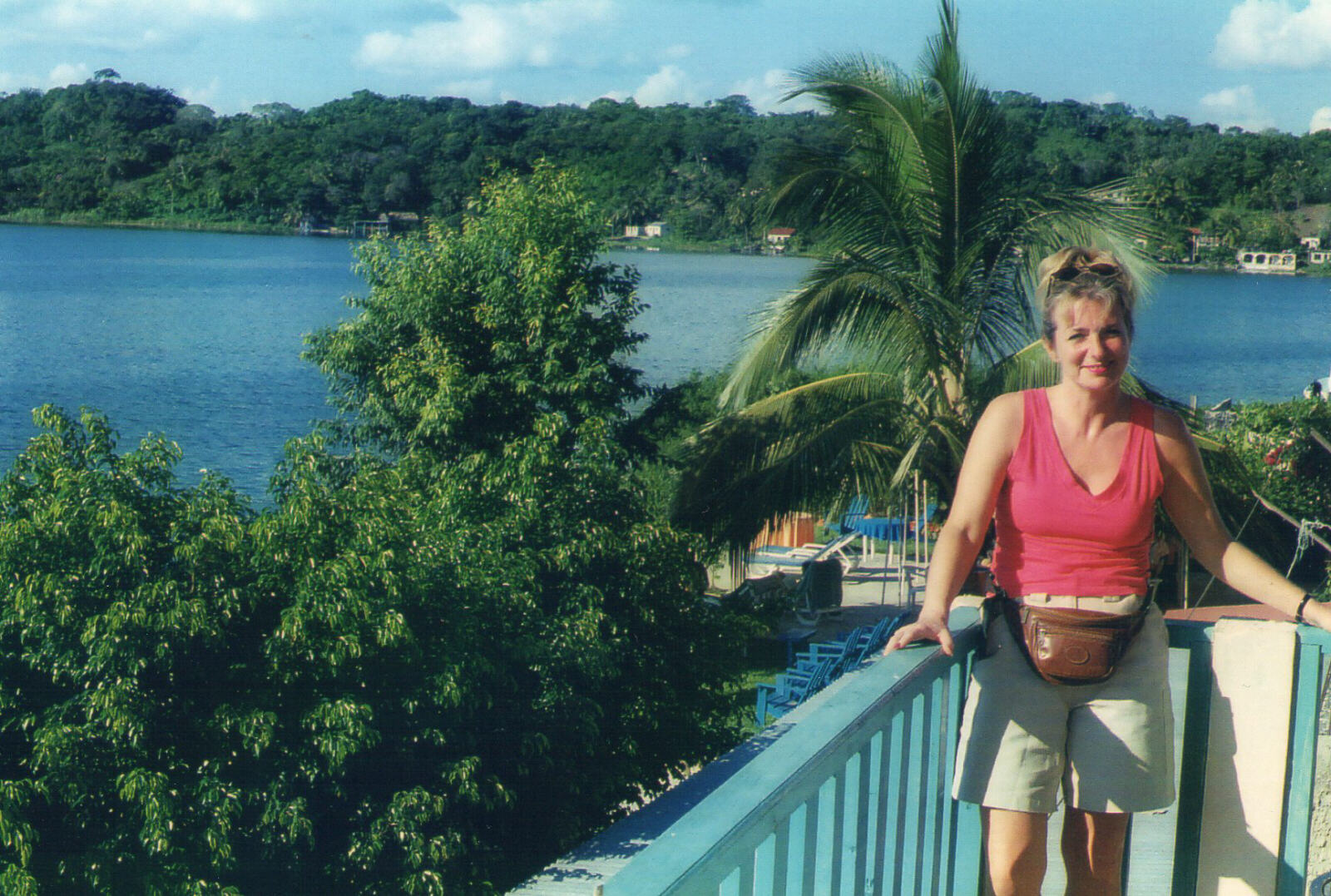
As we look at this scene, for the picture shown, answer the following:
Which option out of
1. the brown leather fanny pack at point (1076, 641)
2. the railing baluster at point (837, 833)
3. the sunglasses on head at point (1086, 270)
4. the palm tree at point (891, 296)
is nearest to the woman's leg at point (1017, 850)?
the brown leather fanny pack at point (1076, 641)

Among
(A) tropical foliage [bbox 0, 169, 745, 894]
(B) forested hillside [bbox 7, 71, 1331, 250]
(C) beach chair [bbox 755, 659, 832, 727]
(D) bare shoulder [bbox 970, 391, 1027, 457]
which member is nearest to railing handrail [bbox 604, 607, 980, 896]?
(D) bare shoulder [bbox 970, 391, 1027, 457]

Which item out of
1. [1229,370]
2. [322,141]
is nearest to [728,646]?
[1229,370]

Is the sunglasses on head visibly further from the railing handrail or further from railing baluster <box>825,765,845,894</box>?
railing baluster <box>825,765,845,894</box>

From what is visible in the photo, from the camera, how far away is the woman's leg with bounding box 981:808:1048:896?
2.52 m

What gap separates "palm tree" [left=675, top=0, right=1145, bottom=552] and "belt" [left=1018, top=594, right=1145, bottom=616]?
31.2 feet

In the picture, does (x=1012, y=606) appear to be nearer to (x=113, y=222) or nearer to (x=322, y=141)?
(x=322, y=141)

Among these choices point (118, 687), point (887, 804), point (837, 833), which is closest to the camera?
point (837, 833)

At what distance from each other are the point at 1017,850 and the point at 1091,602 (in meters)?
0.50

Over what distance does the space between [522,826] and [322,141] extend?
52.8m

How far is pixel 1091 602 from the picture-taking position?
246 cm

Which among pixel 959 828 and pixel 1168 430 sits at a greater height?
pixel 1168 430

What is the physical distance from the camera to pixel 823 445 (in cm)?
1240

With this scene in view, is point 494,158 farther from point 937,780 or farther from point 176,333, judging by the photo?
point 176,333

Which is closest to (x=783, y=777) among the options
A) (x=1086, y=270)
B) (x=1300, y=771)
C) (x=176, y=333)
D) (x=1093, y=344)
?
(x=1093, y=344)
